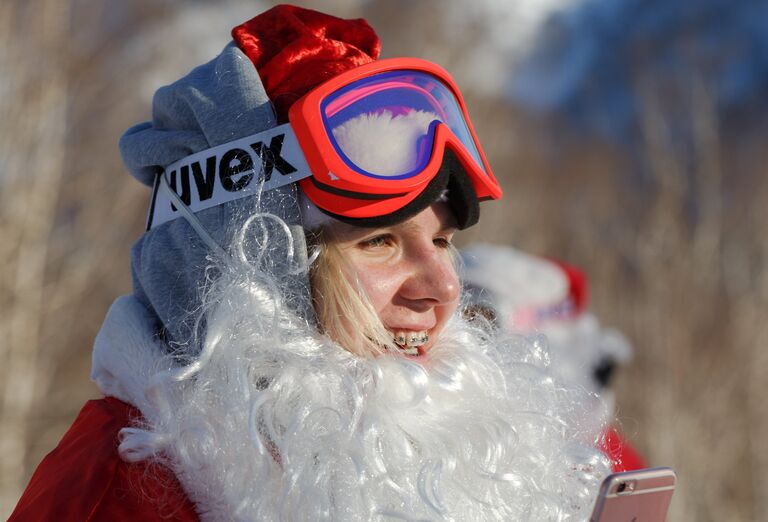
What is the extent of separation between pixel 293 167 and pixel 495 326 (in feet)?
2.64

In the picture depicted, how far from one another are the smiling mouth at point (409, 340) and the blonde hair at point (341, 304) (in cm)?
6

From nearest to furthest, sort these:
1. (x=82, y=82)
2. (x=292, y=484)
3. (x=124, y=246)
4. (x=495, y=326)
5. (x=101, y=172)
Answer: (x=292, y=484) < (x=495, y=326) < (x=82, y=82) < (x=101, y=172) < (x=124, y=246)

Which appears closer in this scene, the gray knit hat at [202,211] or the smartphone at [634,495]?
the smartphone at [634,495]

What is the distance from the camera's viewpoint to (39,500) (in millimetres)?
1723

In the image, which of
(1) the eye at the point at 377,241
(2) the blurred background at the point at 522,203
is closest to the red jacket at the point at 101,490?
(1) the eye at the point at 377,241

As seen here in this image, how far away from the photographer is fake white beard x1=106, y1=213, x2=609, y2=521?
Answer: 1670 mm

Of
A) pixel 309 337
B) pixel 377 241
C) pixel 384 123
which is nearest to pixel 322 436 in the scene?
pixel 309 337

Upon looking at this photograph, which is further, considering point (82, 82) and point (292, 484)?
point (82, 82)

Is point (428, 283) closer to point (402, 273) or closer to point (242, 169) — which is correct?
point (402, 273)

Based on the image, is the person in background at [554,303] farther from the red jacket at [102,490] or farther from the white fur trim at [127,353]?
the red jacket at [102,490]

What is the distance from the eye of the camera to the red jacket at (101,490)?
5.50 ft

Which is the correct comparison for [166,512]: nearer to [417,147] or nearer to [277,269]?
[277,269]

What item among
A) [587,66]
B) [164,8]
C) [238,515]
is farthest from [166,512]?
[587,66]

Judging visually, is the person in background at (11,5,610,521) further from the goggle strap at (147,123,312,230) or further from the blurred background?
the blurred background
